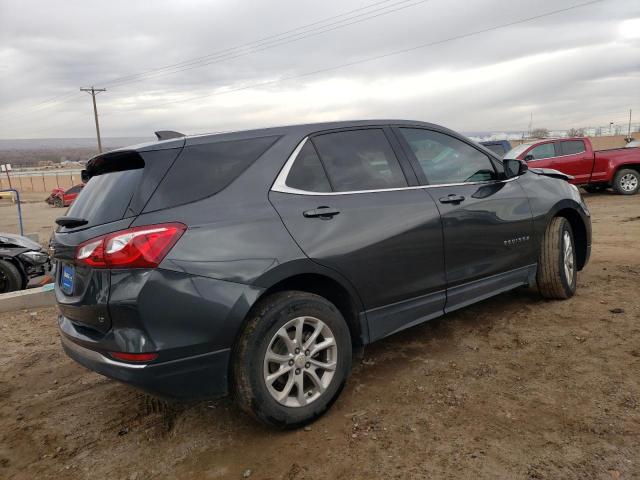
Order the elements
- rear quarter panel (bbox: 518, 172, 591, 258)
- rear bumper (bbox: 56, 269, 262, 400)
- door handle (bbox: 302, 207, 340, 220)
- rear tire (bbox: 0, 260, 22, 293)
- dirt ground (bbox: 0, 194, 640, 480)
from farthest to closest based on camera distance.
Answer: rear tire (bbox: 0, 260, 22, 293) < rear quarter panel (bbox: 518, 172, 591, 258) < door handle (bbox: 302, 207, 340, 220) < dirt ground (bbox: 0, 194, 640, 480) < rear bumper (bbox: 56, 269, 262, 400)

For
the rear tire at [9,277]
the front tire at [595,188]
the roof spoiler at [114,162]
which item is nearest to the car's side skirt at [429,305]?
the roof spoiler at [114,162]

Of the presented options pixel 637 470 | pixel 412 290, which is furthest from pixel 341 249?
pixel 637 470

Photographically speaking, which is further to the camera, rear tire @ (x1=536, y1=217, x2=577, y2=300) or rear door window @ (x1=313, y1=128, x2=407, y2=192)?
rear tire @ (x1=536, y1=217, x2=577, y2=300)

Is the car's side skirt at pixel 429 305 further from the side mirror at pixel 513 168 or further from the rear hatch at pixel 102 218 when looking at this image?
the rear hatch at pixel 102 218

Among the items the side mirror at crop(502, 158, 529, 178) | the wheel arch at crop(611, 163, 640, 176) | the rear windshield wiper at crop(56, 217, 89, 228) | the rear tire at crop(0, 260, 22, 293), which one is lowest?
the rear tire at crop(0, 260, 22, 293)

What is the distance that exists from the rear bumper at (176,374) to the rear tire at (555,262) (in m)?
3.04

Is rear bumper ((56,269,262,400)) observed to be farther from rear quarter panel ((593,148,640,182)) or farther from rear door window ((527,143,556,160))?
rear quarter panel ((593,148,640,182))

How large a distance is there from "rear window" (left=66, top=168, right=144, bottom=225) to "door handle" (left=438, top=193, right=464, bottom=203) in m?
1.99

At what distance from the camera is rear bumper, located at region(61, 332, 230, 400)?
239 centimetres

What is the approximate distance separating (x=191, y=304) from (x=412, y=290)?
1.50 metres

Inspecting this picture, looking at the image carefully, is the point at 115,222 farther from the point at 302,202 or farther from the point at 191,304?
the point at 302,202

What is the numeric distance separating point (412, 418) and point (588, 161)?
13.0m

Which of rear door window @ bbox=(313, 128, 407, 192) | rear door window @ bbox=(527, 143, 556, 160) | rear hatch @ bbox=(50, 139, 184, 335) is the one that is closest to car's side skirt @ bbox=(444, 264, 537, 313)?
rear door window @ bbox=(313, 128, 407, 192)

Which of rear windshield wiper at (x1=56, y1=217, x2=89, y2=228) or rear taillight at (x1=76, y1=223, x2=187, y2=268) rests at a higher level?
rear windshield wiper at (x1=56, y1=217, x2=89, y2=228)
